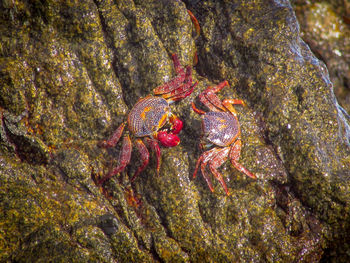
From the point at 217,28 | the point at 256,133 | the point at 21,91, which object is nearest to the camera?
the point at 21,91

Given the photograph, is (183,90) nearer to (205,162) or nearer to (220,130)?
(220,130)

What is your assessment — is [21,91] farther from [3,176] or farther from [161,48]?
[161,48]

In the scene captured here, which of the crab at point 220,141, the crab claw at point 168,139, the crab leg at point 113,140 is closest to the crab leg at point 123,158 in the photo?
the crab leg at point 113,140

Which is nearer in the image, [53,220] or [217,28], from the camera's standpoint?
[53,220]

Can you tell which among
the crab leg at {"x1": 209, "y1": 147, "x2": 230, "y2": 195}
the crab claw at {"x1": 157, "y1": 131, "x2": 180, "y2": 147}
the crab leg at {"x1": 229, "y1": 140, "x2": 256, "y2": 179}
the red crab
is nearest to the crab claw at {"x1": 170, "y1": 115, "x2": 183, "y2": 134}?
the red crab

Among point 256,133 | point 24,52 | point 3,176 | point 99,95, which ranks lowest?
point 256,133

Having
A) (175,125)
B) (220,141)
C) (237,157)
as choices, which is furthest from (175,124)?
(237,157)

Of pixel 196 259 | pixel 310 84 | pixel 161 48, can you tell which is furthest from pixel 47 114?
pixel 310 84
